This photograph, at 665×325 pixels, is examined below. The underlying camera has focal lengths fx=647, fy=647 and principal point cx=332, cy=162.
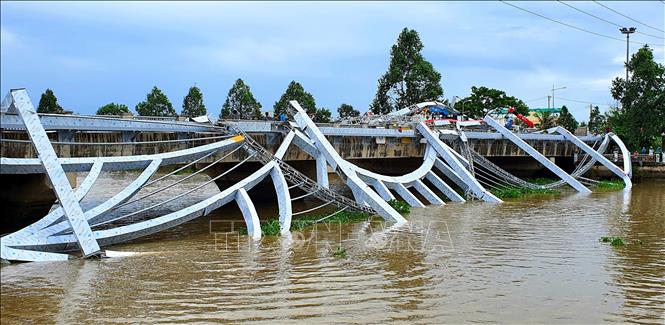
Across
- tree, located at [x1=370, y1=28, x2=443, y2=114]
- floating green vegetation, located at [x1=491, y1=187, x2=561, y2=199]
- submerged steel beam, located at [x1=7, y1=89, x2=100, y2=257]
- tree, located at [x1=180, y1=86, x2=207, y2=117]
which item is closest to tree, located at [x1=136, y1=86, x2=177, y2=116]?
tree, located at [x1=180, y1=86, x2=207, y2=117]

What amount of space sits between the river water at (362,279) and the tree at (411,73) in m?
30.0

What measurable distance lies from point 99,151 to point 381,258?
884 centimetres

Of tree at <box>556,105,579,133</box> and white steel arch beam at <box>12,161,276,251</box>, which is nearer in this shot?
white steel arch beam at <box>12,161,276,251</box>

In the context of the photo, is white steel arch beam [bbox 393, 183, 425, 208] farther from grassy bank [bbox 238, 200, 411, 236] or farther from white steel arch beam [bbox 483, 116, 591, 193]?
white steel arch beam [bbox 483, 116, 591, 193]

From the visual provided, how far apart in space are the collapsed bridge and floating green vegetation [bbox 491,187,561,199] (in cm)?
67

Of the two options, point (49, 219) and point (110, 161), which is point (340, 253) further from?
point (49, 219)

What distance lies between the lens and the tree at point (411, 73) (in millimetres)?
47875

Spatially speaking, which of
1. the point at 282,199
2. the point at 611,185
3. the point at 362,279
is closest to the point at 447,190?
the point at 282,199

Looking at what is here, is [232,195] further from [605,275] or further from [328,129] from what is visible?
[605,275]

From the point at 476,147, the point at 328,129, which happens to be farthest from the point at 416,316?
the point at 476,147

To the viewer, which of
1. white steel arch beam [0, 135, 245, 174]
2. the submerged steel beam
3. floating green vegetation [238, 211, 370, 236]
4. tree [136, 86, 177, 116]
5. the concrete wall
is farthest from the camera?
tree [136, 86, 177, 116]

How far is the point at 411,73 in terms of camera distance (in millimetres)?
48125

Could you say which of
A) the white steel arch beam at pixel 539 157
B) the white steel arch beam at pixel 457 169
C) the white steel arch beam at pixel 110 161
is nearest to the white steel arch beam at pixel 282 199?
the white steel arch beam at pixel 110 161

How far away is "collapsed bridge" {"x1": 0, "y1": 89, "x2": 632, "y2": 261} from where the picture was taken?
1322 cm
